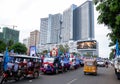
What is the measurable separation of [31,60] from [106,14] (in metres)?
10.7

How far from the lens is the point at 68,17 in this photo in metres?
134

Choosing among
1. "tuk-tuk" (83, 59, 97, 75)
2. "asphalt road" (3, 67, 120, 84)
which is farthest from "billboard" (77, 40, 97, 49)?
"asphalt road" (3, 67, 120, 84)

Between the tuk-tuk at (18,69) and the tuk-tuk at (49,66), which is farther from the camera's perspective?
the tuk-tuk at (49,66)

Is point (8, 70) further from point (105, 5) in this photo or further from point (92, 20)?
point (92, 20)

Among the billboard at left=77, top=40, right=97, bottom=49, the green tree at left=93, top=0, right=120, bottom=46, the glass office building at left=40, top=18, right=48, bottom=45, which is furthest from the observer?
the glass office building at left=40, top=18, right=48, bottom=45

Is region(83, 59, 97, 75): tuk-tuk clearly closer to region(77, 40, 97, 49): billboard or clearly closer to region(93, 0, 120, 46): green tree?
region(93, 0, 120, 46): green tree

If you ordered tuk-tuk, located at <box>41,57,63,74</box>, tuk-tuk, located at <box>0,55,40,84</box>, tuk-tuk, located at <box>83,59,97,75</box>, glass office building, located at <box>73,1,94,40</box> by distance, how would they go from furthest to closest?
glass office building, located at <box>73,1,94,40</box> → tuk-tuk, located at <box>83,59,97,75</box> → tuk-tuk, located at <box>41,57,63,74</box> → tuk-tuk, located at <box>0,55,40,84</box>

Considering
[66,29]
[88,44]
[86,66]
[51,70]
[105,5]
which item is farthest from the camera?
[66,29]

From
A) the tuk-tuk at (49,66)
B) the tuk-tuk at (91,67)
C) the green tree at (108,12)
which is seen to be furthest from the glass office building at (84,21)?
the green tree at (108,12)

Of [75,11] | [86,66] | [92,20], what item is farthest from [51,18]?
[86,66]

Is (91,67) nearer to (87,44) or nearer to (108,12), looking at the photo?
(108,12)

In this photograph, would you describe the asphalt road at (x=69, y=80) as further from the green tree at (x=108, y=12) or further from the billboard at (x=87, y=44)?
the billboard at (x=87, y=44)

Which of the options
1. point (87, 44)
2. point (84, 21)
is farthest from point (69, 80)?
point (84, 21)

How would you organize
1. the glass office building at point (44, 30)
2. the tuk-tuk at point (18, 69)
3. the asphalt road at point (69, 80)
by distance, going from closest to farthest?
1. the tuk-tuk at point (18, 69)
2. the asphalt road at point (69, 80)
3. the glass office building at point (44, 30)
